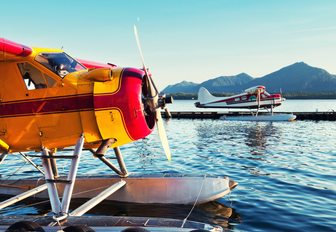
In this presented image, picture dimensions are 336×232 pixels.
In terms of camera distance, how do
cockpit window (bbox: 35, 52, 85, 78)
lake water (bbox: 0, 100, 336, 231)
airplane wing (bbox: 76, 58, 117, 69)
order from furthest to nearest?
1. airplane wing (bbox: 76, 58, 117, 69)
2. lake water (bbox: 0, 100, 336, 231)
3. cockpit window (bbox: 35, 52, 85, 78)

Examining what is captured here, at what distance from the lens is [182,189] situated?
29.3 feet

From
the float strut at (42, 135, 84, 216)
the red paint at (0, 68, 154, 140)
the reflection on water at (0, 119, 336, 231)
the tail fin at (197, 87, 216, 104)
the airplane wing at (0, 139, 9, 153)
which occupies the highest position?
the tail fin at (197, 87, 216, 104)

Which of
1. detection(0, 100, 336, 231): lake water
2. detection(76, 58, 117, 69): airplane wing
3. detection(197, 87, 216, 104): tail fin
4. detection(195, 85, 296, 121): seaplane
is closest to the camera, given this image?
detection(0, 100, 336, 231): lake water

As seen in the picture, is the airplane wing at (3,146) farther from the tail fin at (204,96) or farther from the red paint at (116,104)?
the tail fin at (204,96)

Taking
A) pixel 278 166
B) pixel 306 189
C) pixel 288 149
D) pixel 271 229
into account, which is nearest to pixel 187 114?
pixel 288 149

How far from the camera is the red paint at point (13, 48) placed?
6035mm

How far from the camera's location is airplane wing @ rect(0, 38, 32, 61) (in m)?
6.04

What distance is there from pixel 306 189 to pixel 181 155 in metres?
8.90

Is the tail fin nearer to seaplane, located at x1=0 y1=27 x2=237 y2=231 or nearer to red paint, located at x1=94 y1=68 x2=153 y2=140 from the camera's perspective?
seaplane, located at x1=0 y1=27 x2=237 y2=231

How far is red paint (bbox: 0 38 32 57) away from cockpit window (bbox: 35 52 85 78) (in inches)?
10.7

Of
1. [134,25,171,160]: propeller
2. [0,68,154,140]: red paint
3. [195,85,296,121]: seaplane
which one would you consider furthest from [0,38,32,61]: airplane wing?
[195,85,296,121]: seaplane

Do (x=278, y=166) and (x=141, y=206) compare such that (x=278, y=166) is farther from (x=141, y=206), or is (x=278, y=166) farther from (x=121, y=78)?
(x=121, y=78)

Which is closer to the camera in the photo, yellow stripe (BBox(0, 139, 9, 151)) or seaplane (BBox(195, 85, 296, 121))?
yellow stripe (BBox(0, 139, 9, 151))

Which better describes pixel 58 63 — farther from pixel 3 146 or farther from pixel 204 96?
pixel 204 96
